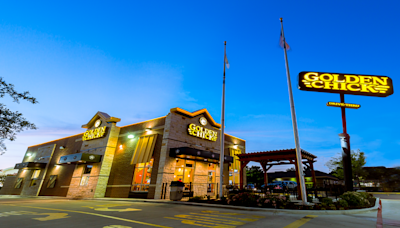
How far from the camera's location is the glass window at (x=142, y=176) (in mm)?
18728

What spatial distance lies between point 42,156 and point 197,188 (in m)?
28.0

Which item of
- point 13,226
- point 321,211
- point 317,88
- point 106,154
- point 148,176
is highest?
point 317,88

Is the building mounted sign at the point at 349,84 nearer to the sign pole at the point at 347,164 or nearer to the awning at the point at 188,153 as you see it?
the sign pole at the point at 347,164

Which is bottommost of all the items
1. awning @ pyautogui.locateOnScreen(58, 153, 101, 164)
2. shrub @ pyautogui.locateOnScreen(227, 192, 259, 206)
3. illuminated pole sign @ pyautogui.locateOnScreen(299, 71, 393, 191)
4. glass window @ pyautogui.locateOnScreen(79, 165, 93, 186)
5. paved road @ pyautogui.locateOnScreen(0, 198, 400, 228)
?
paved road @ pyautogui.locateOnScreen(0, 198, 400, 228)

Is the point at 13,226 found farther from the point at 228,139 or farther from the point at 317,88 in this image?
the point at 228,139

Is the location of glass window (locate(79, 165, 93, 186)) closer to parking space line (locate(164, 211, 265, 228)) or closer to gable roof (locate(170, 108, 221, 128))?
gable roof (locate(170, 108, 221, 128))

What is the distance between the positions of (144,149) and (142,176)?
2.50m

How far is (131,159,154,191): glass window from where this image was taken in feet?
61.4

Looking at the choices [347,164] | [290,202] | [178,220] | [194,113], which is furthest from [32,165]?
[347,164]

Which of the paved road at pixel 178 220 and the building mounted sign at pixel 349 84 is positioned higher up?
the building mounted sign at pixel 349 84

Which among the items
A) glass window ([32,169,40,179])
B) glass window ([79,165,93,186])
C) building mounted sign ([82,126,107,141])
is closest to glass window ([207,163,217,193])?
building mounted sign ([82,126,107,141])

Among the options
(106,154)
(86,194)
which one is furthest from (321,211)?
(86,194)

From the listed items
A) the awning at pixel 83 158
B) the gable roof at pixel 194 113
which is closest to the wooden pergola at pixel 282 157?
the gable roof at pixel 194 113

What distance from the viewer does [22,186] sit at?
31312 mm
